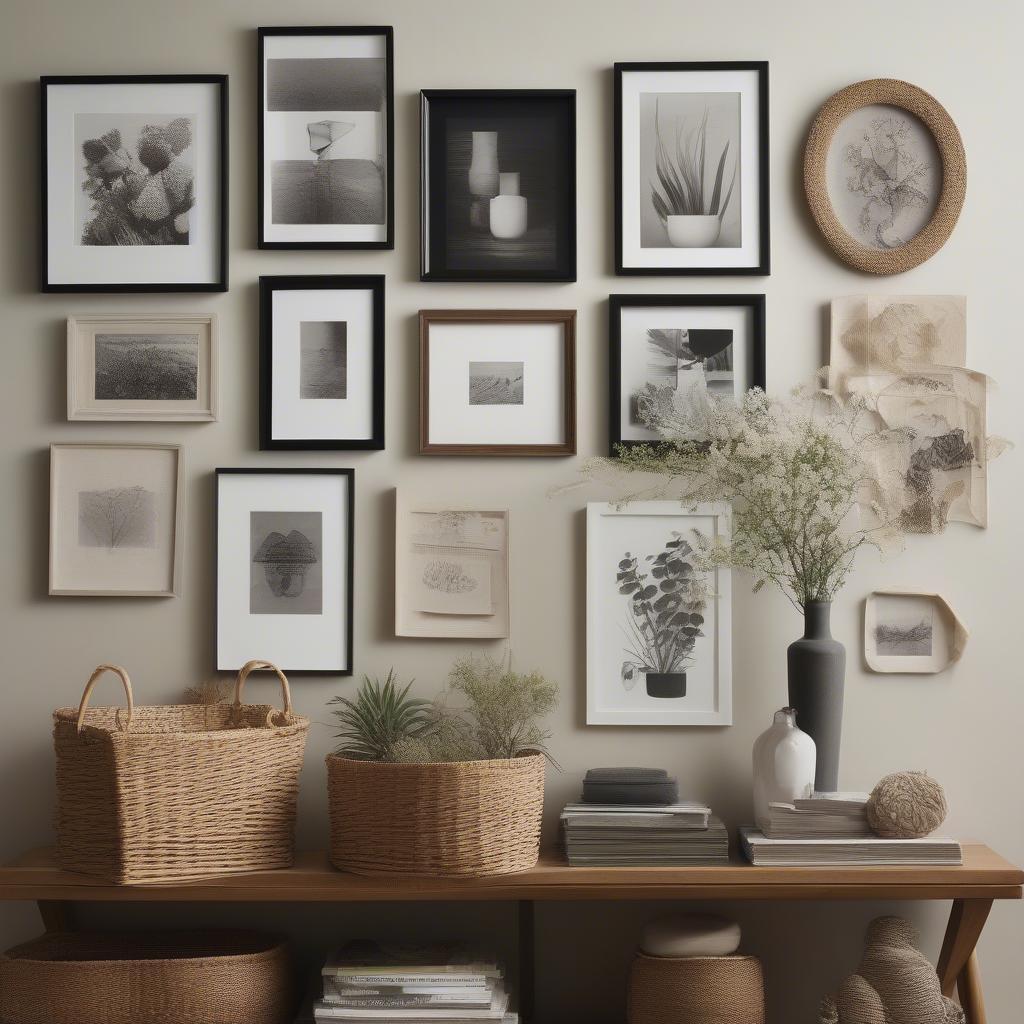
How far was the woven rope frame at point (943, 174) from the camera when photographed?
2275 millimetres

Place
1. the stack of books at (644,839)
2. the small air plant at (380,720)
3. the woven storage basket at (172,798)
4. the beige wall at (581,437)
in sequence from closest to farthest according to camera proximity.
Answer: the woven storage basket at (172,798), the stack of books at (644,839), the small air plant at (380,720), the beige wall at (581,437)

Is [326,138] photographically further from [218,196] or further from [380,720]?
[380,720]

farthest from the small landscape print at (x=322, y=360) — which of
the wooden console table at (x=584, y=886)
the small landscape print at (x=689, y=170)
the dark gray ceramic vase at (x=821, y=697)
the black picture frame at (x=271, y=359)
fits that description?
the dark gray ceramic vase at (x=821, y=697)

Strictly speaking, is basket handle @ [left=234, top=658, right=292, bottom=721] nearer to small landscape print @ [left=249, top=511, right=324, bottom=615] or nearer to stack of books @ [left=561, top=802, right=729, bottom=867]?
small landscape print @ [left=249, top=511, right=324, bottom=615]

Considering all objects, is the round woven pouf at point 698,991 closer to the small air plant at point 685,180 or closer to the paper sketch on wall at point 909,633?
the paper sketch on wall at point 909,633

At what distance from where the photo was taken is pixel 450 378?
7.51 feet

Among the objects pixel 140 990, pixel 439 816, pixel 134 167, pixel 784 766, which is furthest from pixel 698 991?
pixel 134 167

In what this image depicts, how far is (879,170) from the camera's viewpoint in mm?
2307

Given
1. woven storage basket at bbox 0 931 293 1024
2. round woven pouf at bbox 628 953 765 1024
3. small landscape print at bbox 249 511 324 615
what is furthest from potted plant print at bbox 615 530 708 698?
woven storage basket at bbox 0 931 293 1024

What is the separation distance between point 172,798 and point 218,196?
3.99 feet

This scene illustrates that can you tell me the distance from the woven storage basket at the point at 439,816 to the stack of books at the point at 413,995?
19 centimetres

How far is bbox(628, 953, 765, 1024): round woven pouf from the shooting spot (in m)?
1.97

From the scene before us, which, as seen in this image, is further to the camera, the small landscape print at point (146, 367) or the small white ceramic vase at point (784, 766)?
the small landscape print at point (146, 367)

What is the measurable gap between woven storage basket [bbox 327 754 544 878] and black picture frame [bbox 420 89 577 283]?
991 millimetres
